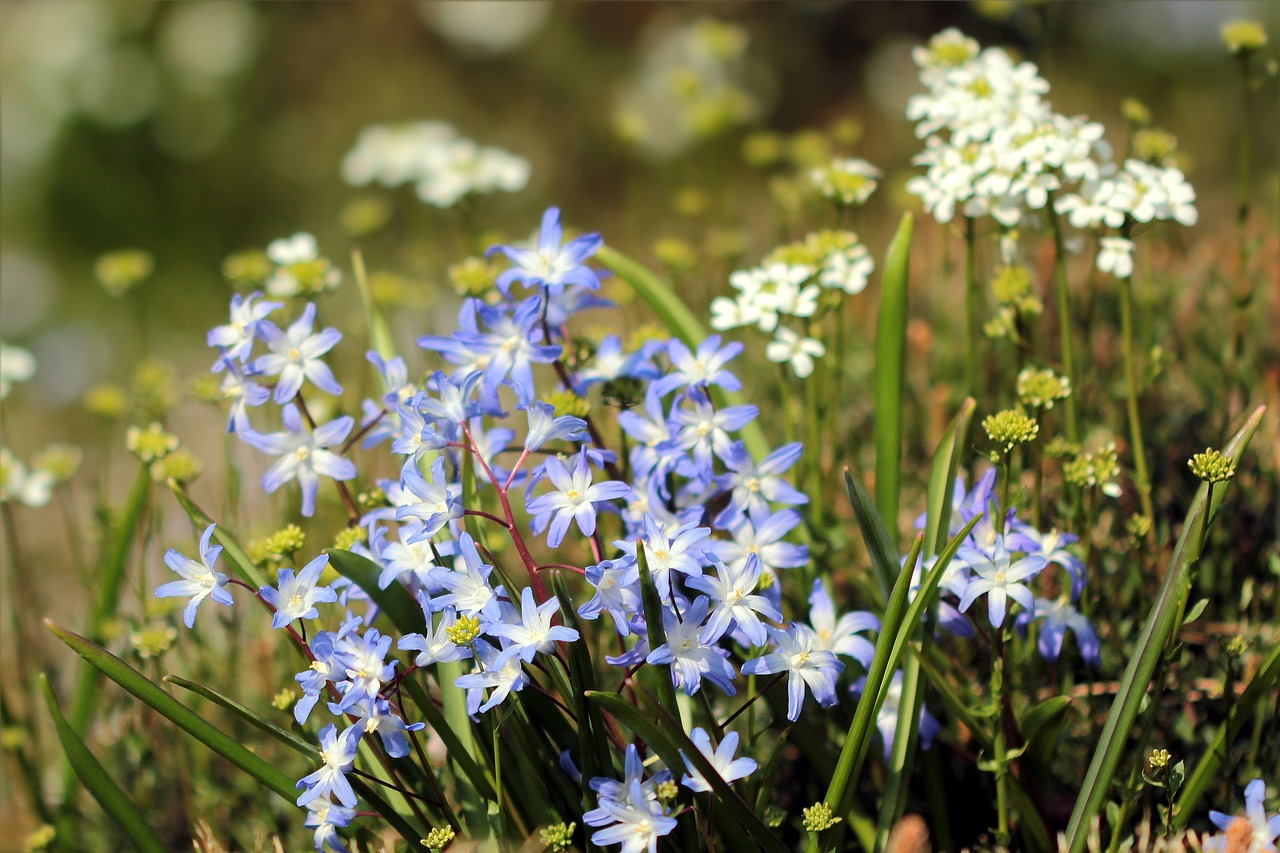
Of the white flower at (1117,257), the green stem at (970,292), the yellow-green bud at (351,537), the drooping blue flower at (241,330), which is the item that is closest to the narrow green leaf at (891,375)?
the green stem at (970,292)

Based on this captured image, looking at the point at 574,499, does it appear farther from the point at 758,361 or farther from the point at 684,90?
the point at 684,90

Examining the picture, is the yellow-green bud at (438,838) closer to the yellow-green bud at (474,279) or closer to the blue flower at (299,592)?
the blue flower at (299,592)

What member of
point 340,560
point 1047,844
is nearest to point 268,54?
point 340,560

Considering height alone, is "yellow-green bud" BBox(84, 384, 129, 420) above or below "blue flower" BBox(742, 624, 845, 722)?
above

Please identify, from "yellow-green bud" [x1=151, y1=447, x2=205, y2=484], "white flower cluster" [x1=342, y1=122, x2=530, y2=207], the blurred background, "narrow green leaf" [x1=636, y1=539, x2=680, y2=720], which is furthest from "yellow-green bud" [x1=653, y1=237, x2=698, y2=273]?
the blurred background

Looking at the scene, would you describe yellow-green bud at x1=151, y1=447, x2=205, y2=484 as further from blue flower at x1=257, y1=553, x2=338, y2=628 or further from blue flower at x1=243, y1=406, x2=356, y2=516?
blue flower at x1=257, y1=553, x2=338, y2=628

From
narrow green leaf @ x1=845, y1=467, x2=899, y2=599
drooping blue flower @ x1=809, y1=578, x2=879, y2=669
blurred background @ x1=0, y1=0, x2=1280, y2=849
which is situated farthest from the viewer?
blurred background @ x1=0, y1=0, x2=1280, y2=849
